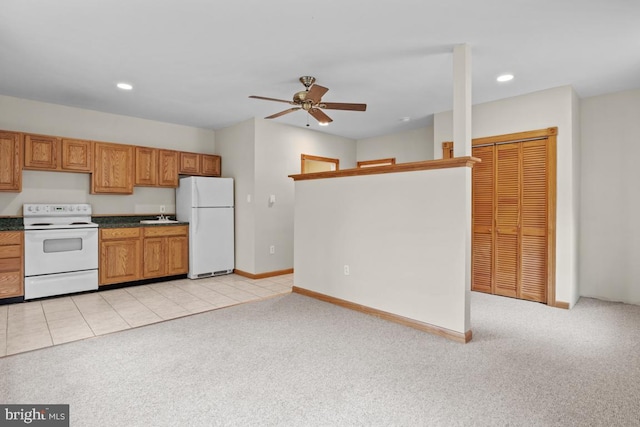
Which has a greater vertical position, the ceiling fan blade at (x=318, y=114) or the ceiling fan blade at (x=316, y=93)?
the ceiling fan blade at (x=316, y=93)

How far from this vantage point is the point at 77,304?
3945 millimetres

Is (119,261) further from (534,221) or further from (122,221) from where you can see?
(534,221)

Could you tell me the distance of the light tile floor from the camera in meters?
3.00

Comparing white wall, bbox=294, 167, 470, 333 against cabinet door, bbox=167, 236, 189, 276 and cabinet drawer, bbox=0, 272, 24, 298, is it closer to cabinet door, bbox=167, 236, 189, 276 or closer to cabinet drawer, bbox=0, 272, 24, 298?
cabinet door, bbox=167, 236, 189, 276

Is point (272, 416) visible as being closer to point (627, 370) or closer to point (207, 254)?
point (627, 370)

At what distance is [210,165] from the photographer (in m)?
5.84

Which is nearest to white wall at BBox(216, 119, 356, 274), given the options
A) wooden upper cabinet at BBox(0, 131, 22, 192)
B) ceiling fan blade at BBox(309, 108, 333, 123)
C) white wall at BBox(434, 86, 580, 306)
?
ceiling fan blade at BBox(309, 108, 333, 123)

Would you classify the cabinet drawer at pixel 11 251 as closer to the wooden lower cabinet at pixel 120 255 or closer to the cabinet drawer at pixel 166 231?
the wooden lower cabinet at pixel 120 255

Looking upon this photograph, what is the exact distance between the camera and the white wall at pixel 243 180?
534 centimetres

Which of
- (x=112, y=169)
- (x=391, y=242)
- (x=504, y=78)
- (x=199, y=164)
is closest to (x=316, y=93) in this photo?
(x=391, y=242)

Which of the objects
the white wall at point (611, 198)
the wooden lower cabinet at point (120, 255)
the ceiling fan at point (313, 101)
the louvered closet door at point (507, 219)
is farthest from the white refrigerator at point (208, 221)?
the white wall at point (611, 198)

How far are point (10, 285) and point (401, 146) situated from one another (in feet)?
20.1

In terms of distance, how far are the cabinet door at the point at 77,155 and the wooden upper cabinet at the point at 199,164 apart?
4.11 ft

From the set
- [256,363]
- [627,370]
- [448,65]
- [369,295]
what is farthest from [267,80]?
[627,370]
